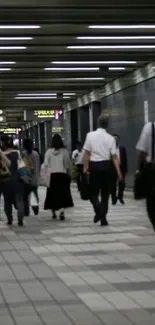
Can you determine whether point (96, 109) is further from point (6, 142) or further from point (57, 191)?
point (6, 142)

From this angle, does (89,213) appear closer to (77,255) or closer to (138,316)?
(77,255)

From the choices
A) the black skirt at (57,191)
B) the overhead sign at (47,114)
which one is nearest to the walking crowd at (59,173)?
the black skirt at (57,191)

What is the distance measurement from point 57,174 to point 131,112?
50.0ft

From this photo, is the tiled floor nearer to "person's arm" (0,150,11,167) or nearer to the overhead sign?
"person's arm" (0,150,11,167)

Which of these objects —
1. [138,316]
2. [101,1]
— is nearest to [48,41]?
[101,1]

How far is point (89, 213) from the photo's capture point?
1694 centimetres

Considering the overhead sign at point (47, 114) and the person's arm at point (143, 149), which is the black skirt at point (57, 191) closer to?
the person's arm at point (143, 149)

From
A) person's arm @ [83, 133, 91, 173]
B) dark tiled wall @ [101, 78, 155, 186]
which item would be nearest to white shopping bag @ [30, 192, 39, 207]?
person's arm @ [83, 133, 91, 173]

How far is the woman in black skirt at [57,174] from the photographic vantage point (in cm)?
1505

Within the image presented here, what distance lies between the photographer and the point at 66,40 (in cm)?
2061

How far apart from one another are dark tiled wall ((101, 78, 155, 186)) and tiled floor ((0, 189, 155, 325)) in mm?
14144

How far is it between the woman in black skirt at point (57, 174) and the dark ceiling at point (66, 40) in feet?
9.69

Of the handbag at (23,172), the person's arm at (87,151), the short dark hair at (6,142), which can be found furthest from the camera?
the short dark hair at (6,142)

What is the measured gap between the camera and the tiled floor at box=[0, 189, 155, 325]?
20.2 ft
